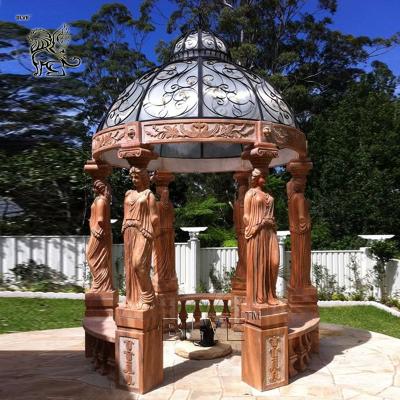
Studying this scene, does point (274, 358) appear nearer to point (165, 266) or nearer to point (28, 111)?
point (165, 266)

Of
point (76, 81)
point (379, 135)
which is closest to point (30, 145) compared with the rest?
point (76, 81)

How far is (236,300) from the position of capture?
7.66m

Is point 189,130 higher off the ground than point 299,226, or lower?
higher

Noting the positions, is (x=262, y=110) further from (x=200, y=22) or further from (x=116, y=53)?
(x=116, y=53)

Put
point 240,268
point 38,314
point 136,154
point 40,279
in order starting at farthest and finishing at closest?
1. point 40,279
2. point 38,314
3. point 240,268
4. point 136,154

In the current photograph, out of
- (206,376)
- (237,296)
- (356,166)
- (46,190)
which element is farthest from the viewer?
(356,166)

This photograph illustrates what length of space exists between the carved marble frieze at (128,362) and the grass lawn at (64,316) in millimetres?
4982

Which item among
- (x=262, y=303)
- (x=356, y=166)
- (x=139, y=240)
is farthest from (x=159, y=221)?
(x=356, y=166)

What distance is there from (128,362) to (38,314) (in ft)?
22.5

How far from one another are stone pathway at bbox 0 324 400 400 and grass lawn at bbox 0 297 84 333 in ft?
7.88

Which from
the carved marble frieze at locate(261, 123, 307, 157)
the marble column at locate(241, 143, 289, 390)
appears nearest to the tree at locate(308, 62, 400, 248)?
the carved marble frieze at locate(261, 123, 307, 157)

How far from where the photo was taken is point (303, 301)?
6328 millimetres

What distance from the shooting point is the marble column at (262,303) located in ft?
15.6

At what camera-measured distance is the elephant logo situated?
17.8 metres
